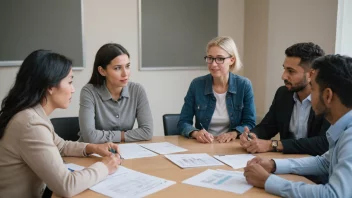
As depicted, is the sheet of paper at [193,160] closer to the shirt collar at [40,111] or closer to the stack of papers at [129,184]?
the stack of papers at [129,184]

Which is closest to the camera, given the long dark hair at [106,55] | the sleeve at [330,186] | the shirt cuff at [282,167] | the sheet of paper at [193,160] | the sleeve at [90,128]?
the sleeve at [330,186]

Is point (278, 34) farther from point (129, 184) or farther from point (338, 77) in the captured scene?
point (129, 184)

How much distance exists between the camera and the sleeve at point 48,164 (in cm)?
129

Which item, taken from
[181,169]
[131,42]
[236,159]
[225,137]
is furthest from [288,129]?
[131,42]

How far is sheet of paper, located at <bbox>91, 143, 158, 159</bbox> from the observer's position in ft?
6.03

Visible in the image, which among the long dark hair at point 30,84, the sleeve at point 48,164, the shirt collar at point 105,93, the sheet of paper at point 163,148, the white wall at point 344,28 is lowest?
the sheet of paper at point 163,148

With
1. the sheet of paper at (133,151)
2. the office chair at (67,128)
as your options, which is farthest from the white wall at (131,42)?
the sheet of paper at (133,151)

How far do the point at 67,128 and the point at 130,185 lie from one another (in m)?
1.33

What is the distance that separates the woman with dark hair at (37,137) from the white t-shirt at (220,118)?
110cm

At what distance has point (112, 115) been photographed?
2.33m

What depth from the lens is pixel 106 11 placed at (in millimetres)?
3445

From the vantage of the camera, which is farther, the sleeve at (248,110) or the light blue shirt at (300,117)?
the sleeve at (248,110)

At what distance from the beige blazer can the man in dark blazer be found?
1.03m

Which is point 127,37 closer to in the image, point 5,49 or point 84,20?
point 84,20
